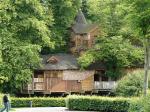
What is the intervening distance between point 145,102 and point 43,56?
4212 centimetres

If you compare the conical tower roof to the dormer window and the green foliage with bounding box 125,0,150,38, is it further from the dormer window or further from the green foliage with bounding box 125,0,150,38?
the green foliage with bounding box 125,0,150,38

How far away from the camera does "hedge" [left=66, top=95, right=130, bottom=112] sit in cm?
4590

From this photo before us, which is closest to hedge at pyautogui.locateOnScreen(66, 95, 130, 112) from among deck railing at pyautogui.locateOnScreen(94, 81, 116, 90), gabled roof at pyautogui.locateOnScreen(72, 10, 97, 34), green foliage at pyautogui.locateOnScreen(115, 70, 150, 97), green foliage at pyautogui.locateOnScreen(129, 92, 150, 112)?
green foliage at pyautogui.locateOnScreen(115, 70, 150, 97)

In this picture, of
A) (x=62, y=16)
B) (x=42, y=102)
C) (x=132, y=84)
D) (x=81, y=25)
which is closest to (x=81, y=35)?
(x=81, y=25)

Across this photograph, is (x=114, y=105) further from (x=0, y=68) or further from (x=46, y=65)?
(x=46, y=65)

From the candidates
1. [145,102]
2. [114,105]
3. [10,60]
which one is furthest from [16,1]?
[145,102]

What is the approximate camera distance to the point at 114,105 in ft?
152

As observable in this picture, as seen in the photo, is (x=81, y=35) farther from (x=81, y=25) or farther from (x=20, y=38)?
(x=20, y=38)

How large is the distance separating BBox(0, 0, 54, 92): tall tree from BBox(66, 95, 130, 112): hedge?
10.9m

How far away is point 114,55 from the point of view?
62656mm

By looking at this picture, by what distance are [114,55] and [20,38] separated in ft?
34.2

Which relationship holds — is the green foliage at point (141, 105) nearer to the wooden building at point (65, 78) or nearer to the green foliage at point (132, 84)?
the green foliage at point (132, 84)

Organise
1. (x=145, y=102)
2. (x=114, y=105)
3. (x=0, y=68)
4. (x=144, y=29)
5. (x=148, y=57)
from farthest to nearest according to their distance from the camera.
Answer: (x=0, y=68) < (x=114, y=105) < (x=148, y=57) < (x=144, y=29) < (x=145, y=102)

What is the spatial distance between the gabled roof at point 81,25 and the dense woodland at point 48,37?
1.05 metres
